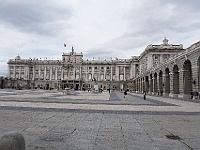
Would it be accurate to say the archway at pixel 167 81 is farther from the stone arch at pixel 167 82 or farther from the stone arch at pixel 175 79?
the stone arch at pixel 175 79

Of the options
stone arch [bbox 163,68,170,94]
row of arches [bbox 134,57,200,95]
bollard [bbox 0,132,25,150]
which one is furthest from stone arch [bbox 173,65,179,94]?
bollard [bbox 0,132,25,150]

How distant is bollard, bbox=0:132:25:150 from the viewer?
13.5 ft

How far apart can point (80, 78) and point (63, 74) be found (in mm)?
11236

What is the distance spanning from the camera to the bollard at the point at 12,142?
13.5 ft

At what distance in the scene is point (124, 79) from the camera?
133 m

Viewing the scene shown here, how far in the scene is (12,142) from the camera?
166 inches

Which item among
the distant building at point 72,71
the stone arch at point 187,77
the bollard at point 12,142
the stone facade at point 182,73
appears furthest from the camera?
the distant building at point 72,71

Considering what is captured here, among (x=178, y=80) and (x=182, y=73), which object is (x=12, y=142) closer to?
(x=182, y=73)

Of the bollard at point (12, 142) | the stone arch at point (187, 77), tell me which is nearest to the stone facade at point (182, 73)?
the stone arch at point (187, 77)

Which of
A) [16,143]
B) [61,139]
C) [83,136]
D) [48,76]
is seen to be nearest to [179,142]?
[83,136]

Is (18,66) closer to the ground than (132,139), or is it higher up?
higher up

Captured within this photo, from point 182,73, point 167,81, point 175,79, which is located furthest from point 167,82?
point 182,73

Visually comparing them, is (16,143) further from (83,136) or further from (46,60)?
(46,60)

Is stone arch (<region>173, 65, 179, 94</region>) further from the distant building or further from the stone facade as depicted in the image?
the distant building
